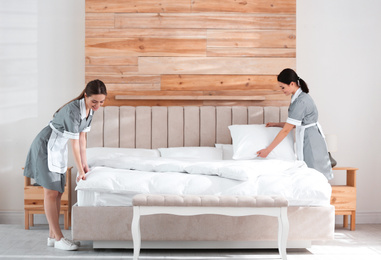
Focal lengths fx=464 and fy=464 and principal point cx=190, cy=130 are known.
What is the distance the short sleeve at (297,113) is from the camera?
4086mm

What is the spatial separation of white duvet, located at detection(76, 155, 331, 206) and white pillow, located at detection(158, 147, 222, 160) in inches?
31.8

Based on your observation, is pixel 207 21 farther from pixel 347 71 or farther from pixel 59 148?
pixel 59 148

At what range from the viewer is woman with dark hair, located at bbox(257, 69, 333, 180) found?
13.5 ft

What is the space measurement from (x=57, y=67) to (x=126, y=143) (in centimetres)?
110

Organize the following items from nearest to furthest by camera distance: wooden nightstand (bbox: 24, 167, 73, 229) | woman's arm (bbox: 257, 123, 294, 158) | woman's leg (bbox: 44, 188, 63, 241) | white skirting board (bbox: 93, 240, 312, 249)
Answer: white skirting board (bbox: 93, 240, 312, 249) → woman's leg (bbox: 44, 188, 63, 241) → woman's arm (bbox: 257, 123, 294, 158) → wooden nightstand (bbox: 24, 167, 73, 229)

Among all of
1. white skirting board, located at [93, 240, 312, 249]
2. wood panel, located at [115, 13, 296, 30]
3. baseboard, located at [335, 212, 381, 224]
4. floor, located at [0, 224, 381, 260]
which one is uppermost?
wood panel, located at [115, 13, 296, 30]

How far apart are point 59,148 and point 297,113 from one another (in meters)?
2.04

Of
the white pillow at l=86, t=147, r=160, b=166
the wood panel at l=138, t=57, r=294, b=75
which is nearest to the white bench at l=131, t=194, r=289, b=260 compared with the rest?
the white pillow at l=86, t=147, r=160, b=166

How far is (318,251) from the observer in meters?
3.54

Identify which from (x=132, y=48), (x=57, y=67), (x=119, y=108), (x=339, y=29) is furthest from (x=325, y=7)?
(x=57, y=67)

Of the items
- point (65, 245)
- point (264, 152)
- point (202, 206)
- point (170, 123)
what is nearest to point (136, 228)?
point (202, 206)

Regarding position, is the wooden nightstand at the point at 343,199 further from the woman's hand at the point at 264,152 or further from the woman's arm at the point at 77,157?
the woman's arm at the point at 77,157

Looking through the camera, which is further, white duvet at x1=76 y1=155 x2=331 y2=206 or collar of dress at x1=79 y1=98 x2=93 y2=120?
collar of dress at x1=79 y1=98 x2=93 y2=120

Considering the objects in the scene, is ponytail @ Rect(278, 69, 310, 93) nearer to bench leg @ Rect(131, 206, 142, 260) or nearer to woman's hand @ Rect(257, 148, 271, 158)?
woman's hand @ Rect(257, 148, 271, 158)
